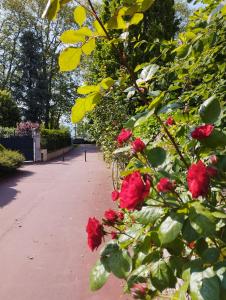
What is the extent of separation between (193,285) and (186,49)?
1387mm

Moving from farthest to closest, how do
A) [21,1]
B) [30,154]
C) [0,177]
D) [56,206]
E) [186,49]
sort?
1. [21,1]
2. [30,154]
3. [0,177]
4. [56,206]
5. [186,49]

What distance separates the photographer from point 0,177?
16.6m

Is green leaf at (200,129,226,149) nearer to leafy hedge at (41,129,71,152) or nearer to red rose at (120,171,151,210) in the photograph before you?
red rose at (120,171,151,210)

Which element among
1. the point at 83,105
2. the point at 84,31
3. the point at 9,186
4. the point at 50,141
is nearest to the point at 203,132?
the point at 83,105

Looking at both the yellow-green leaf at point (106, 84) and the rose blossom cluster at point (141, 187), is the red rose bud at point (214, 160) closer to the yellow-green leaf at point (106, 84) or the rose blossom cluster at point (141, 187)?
the rose blossom cluster at point (141, 187)

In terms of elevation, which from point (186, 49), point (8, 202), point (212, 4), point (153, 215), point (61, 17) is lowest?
point (8, 202)

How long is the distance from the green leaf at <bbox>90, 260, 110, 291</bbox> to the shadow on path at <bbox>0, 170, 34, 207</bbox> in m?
9.90

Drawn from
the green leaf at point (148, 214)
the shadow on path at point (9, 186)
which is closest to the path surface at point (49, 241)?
the shadow on path at point (9, 186)

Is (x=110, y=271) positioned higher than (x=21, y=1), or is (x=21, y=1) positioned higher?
(x=21, y=1)

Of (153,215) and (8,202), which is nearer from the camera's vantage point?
(153,215)

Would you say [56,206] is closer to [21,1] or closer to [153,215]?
[153,215]

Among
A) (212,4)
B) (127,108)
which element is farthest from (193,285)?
(127,108)

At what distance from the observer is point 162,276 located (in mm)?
1432

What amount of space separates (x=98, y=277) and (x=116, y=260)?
0.08 metres
